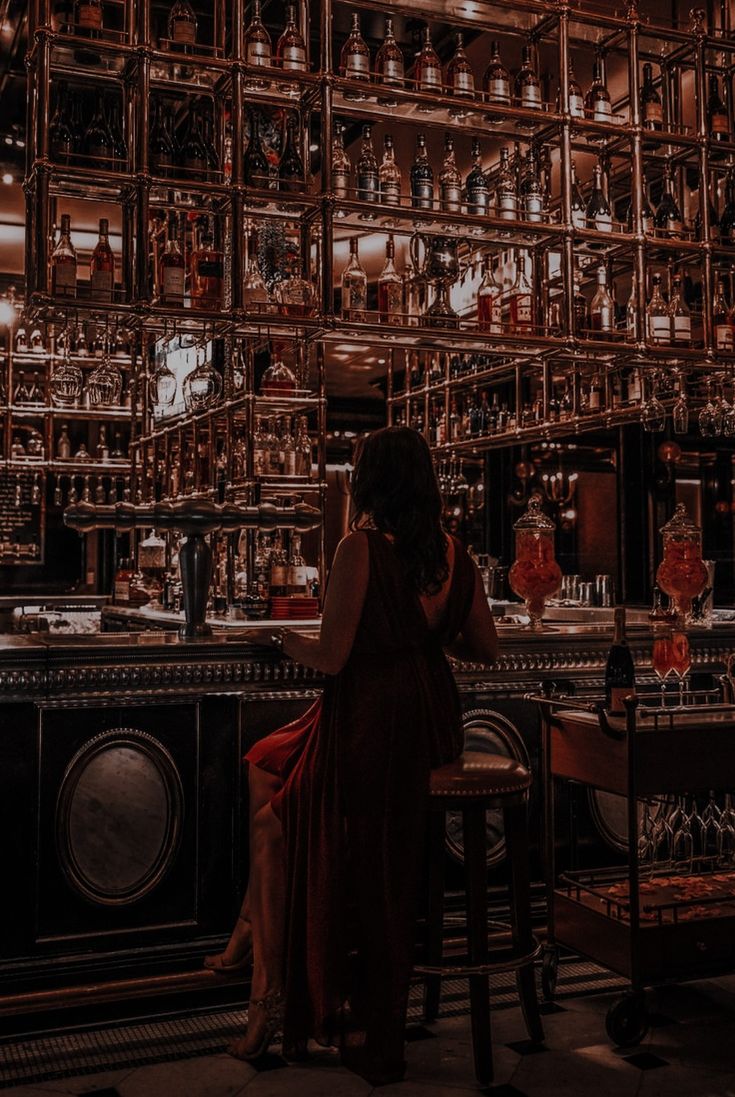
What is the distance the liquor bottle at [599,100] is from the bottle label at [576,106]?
3 cm

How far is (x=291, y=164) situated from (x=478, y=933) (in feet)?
10.2

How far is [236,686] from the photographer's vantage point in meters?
3.20

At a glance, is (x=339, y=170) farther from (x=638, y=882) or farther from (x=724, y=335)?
(x=638, y=882)

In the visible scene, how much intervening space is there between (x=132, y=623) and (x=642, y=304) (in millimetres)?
2970

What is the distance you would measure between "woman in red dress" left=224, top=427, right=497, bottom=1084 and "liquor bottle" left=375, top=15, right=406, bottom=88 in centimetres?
217

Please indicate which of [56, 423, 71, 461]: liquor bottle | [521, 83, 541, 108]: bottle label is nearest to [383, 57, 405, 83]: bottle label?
[521, 83, 541, 108]: bottle label

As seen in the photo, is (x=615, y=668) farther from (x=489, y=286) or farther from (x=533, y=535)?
(x=489, y=286)

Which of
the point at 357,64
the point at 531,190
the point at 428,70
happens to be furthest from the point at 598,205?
the point at 357,64

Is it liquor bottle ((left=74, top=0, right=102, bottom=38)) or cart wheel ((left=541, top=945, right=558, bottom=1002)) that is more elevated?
liquor bottle ((left=74, top=0, right=102, bottom=38))

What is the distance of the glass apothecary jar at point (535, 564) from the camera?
371 centimetres

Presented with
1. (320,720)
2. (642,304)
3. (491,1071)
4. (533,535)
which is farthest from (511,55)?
(491,1071)

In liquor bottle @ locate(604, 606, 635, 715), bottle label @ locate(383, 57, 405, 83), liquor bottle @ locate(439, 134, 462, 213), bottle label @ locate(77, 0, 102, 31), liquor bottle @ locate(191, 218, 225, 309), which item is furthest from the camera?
liquor bottle @ locate(439, 134, 462, 213)

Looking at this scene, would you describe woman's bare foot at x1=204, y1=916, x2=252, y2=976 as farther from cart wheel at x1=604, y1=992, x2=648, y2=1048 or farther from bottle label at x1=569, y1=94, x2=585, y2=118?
bottle label at x1=569, y1=94, x2=585, y2=118

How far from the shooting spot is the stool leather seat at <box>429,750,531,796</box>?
2.55m
